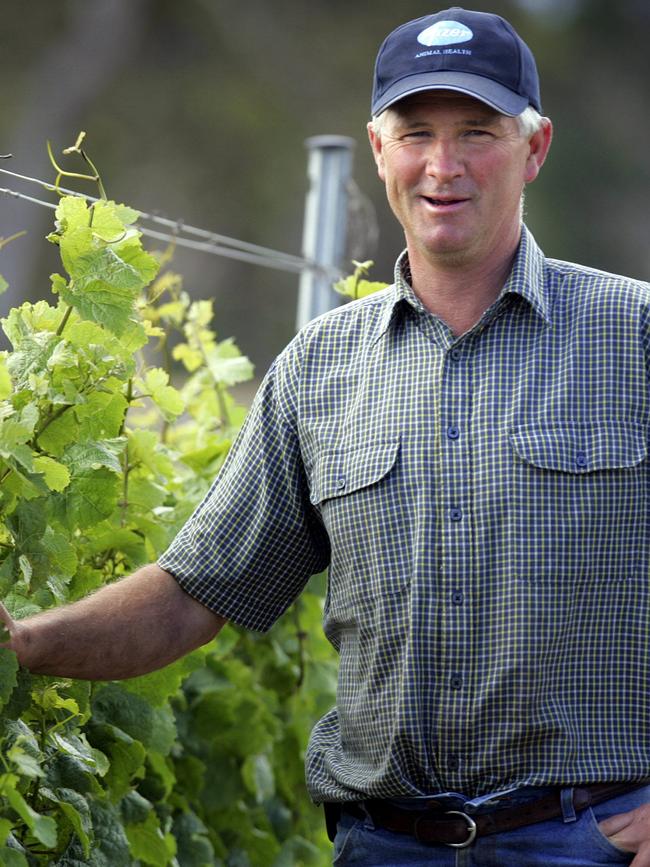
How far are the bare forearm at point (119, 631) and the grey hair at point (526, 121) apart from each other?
32.0 inches

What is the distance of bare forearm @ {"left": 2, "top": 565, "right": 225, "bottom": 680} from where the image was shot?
85.7 inches

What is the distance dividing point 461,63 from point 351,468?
0.66 meters

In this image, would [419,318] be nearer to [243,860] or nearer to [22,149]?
[243,860]

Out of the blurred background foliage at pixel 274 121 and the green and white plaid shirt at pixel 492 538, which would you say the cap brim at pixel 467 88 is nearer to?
the green and white plaid shirt at pixel 492 538

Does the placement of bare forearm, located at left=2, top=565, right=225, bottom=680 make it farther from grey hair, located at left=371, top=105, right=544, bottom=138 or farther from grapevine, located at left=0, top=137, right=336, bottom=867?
grey hair, located at left=371, top=105, right=544, bottom=138

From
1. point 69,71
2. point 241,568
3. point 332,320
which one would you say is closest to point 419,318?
point 332,320

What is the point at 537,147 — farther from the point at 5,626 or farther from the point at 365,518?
the point at 5,626

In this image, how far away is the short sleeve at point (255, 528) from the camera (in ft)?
8.09

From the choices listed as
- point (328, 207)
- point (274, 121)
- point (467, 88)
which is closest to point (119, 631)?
point (467, 88)

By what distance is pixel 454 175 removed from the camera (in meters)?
2.33

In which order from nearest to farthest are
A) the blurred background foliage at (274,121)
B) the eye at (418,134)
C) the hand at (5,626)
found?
the hand at (5,626)
the eye at (418,134)
the blurred background foliage at (274,121)

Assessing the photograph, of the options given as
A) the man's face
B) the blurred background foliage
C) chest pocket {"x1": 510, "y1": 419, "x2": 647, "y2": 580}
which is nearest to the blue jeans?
chest pocket {"x1": 510, "y1": 419, "x2": 647, "y2": 580}

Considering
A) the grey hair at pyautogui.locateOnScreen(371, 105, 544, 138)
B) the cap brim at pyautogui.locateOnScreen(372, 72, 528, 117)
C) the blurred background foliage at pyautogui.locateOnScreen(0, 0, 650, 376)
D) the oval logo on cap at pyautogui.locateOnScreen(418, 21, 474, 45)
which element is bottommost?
the grey hair at pyautogui.locateOnScreen(371, 105, 544, 138)

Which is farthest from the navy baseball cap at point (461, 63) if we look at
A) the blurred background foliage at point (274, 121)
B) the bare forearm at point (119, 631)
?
the blurred background foliage at point (274, 121)
